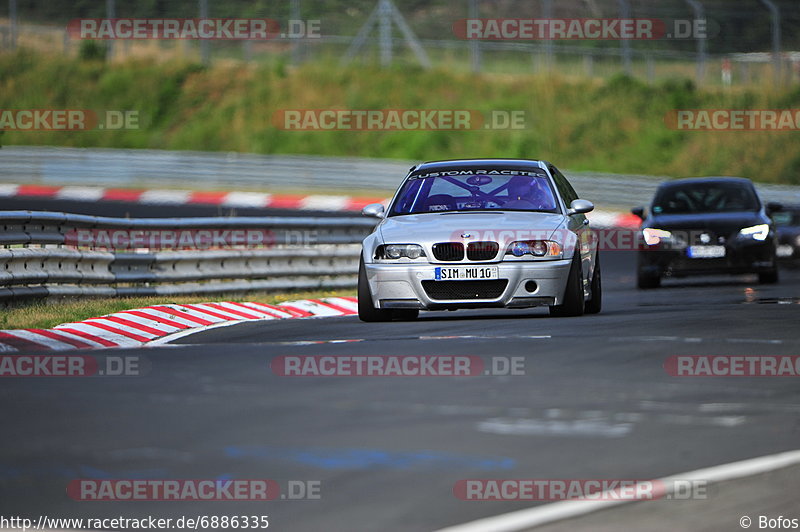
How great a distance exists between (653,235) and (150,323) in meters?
8.55

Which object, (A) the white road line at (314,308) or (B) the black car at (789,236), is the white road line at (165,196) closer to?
(B) the black car at (789,236)

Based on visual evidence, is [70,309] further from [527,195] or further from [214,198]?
[214,198]

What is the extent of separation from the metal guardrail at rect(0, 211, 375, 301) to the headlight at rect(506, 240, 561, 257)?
4.62m

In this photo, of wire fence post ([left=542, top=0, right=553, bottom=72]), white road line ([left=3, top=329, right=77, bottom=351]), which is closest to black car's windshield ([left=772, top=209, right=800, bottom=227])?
wire fence post ([left=542, top=0, right=553, bottom=72])

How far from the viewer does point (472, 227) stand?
45.0 ft

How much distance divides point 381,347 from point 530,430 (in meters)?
3.96

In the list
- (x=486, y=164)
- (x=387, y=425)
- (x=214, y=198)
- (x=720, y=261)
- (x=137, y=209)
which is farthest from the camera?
(x=214, y=198)

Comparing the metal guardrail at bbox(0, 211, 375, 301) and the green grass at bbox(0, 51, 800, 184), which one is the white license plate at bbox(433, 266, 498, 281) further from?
the green grass at bbox(0, 51, 800, 184)

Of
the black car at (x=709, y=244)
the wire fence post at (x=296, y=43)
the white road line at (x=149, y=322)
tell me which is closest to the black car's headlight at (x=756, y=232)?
the black car at (x=709, y=244)

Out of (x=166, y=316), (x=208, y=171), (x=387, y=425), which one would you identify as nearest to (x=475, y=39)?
(x=208, y=171)

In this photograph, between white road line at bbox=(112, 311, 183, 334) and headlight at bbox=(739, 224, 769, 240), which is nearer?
white road line at bbox=(112, 311, 183, 334)

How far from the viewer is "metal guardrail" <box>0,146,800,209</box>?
40688 mm

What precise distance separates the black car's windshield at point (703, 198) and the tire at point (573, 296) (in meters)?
7.56

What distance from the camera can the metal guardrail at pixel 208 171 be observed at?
133 feet
